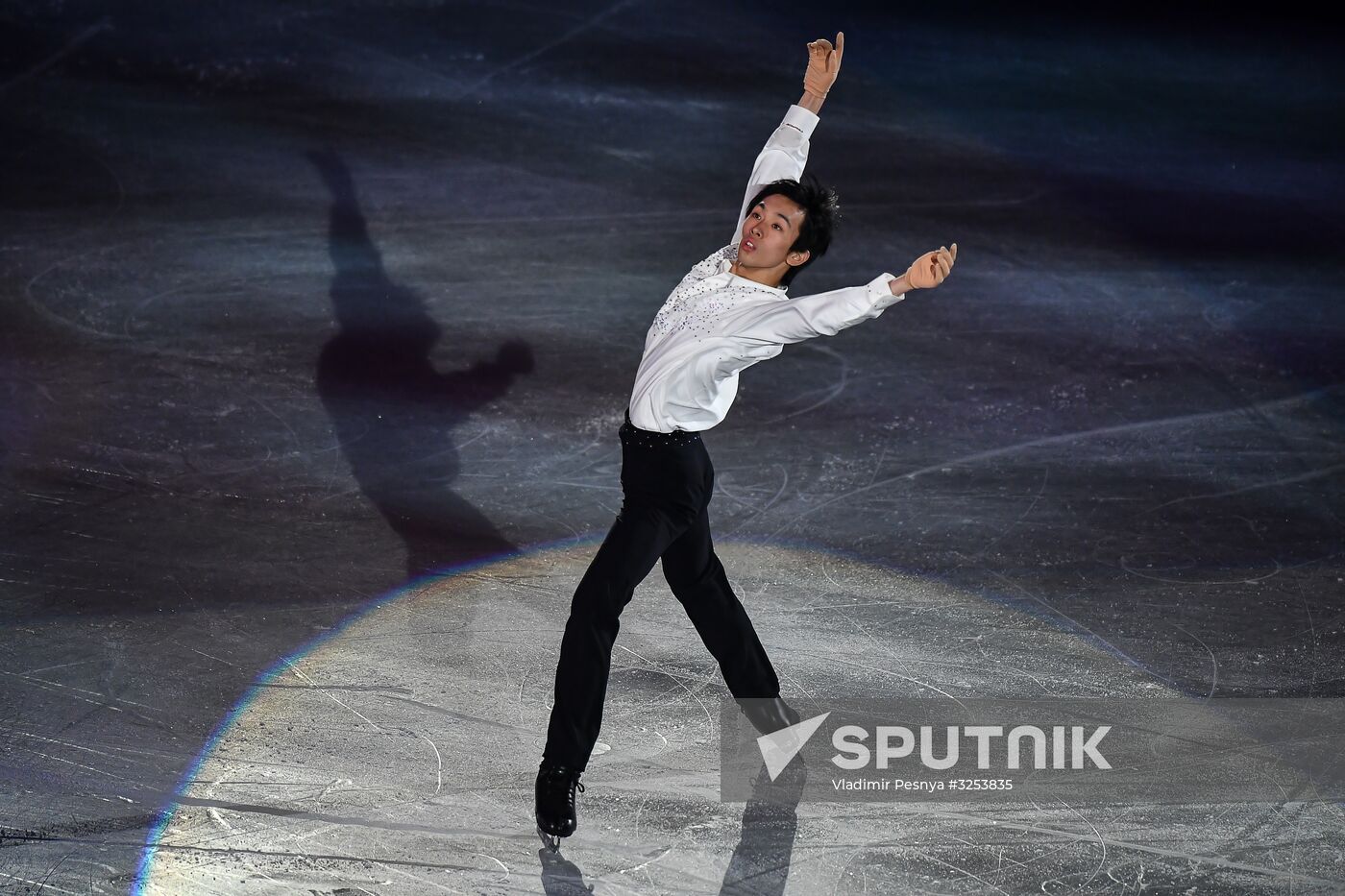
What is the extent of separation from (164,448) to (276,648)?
6.21ft

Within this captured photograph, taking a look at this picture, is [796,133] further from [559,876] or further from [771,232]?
[559,876]

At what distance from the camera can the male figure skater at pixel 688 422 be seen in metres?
4.39

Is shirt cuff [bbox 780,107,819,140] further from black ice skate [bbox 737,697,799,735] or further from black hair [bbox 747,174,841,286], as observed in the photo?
black ice skate [bbox 737,697,799,735]

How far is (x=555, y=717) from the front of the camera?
4504 millimetres

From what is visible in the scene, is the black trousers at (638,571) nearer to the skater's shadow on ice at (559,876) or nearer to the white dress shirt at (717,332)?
the white dress shirt at (717,332)

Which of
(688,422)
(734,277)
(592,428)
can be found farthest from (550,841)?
(592,428)

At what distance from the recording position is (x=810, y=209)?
15.2 feet

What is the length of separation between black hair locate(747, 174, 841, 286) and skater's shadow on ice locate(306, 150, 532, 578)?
2.21 meters

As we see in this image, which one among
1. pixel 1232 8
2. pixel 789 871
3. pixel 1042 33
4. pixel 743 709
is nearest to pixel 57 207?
pixel 743 709

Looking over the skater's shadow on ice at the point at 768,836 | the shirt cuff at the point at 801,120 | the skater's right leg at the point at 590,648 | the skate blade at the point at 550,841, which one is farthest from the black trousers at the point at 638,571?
the shirt cuff at the point at 801,120

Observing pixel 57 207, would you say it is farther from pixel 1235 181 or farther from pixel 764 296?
pixel 1235 181

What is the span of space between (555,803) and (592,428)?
10.5 ft

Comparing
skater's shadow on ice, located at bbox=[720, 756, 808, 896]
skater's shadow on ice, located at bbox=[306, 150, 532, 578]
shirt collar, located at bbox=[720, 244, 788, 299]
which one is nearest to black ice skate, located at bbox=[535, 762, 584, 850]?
skater's shadow on ice, located at bbox=[720, 756, 808, 896]

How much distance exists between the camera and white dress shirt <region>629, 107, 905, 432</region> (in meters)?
4.21
